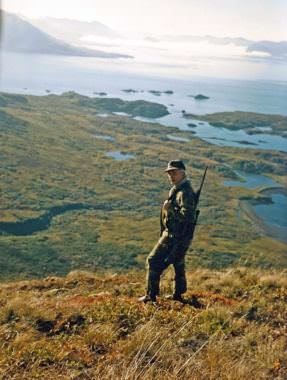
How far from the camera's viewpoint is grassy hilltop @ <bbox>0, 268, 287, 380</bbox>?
4.69 meters

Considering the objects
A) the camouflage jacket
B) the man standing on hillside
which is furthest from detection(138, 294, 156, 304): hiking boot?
the camouflage jacket

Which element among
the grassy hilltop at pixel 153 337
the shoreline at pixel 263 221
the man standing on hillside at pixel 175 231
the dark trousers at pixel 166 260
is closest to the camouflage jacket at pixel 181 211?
the man standing on hillside at pixel 175 231

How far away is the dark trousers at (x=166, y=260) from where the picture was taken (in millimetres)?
9508

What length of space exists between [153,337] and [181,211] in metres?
3.87

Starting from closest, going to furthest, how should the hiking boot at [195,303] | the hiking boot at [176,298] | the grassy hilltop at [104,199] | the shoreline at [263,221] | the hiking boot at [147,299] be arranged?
the hiking boot at [195,303] → the hiking boot at [147,299] → the hiking boot at [176,298] → the grassy hilltop at [104,199] → the shoreline at [263,221]

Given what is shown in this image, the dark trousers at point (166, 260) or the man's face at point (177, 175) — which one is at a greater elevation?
the man's face at point (177, 175)

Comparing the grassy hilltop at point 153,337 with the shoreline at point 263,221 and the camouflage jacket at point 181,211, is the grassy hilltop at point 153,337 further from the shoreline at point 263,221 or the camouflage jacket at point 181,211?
the shoreline at point 263,221

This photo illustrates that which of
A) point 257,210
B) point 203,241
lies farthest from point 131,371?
point 257,210

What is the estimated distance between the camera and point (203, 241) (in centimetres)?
10162

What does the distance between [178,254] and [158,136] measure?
18442 cm

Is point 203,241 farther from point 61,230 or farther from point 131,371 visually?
point 131,371

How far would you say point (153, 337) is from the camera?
5.70 m

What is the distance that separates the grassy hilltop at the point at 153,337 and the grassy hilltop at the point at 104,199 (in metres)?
41.6

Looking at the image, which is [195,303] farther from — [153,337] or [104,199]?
[104,199]
